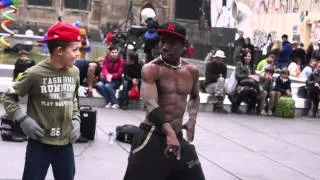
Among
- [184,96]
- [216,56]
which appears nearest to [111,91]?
[216,56]

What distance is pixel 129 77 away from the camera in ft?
46.9

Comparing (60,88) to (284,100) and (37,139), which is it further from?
(284,100)

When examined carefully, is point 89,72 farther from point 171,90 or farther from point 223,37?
point 223,37

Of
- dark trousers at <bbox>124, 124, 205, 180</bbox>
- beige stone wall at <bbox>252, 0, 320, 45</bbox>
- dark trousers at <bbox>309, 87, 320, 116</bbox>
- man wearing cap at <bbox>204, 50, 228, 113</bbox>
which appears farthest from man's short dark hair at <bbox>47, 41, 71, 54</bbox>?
beige stone wall at <bbox>252, 0, 320, 45</bbox>

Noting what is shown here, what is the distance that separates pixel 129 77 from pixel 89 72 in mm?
901

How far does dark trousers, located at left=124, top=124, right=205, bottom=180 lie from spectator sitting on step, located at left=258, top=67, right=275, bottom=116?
34.4 ft

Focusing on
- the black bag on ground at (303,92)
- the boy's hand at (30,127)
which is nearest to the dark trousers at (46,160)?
the boy's hand at (30,127)

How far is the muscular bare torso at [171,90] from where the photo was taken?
5.00m

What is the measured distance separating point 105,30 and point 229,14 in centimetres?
1583

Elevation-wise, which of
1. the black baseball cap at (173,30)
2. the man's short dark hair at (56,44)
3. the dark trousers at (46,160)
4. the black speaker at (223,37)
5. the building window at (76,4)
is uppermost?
the black baseball cap at (173,30)

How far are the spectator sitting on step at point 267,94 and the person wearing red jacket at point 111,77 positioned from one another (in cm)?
341

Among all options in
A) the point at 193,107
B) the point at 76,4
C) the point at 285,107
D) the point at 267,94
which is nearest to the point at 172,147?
the point at 193,107

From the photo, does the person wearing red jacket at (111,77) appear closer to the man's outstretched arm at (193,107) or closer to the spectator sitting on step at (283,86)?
the spectator sitting on step at (283,86)

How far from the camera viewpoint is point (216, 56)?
15.3m
